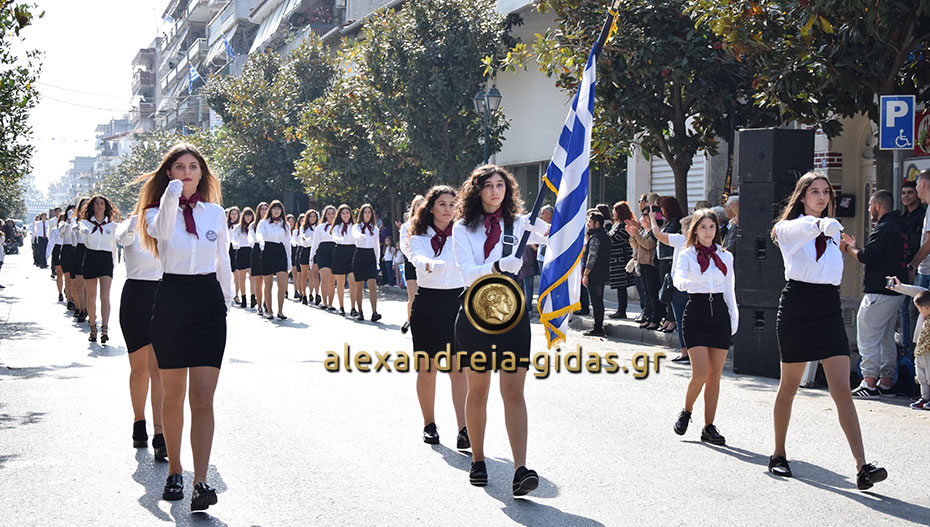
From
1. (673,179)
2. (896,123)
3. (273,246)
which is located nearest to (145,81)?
(673,179)

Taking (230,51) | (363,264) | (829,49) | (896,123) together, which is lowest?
(363,264)

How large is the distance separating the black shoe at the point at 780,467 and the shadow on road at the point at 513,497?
1349 millimetres

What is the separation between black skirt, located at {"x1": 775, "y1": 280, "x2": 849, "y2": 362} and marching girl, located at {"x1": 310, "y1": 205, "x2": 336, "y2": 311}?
1298cm

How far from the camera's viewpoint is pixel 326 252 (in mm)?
19062

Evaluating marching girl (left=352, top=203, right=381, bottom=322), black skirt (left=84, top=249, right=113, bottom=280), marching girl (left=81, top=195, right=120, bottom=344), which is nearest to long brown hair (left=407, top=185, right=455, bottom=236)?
marching girl (left=81, top=195, right=120, bottom=344)

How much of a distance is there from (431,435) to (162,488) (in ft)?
6.37

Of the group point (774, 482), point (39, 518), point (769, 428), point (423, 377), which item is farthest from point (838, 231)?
point (39, 518)

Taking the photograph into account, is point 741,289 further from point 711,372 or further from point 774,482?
point 774,482

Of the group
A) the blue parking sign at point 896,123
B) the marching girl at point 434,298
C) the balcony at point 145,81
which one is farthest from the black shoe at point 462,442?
the balcony at point 145,81

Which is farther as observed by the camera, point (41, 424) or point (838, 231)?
point (41, 424)

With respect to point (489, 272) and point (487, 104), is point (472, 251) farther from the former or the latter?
point (487, 104)

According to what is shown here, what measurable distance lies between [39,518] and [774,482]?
156 inches

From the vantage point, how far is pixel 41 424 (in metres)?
8.05

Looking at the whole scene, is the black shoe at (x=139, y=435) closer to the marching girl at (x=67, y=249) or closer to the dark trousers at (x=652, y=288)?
the dark trousers at (x=652, y=288)
